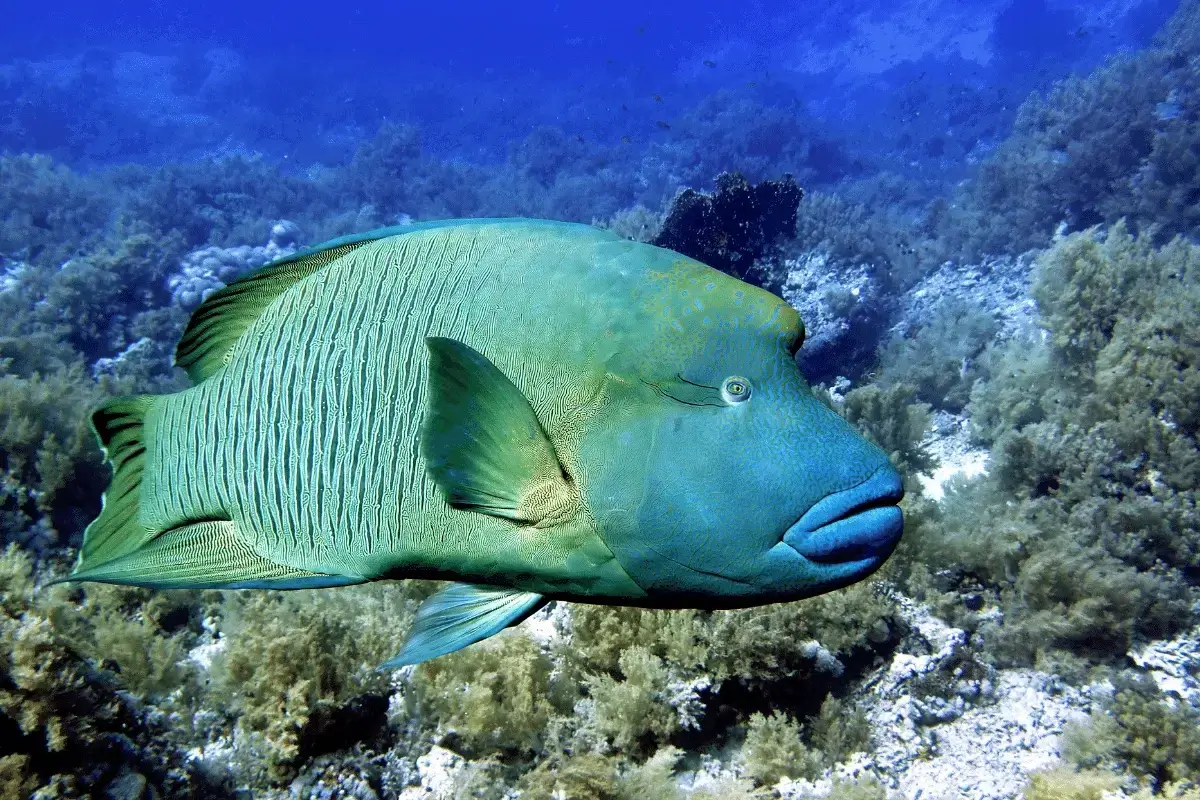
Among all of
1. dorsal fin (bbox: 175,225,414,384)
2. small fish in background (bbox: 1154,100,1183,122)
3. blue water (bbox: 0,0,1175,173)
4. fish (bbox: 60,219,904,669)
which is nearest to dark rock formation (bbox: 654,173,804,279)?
dorsal fin (bbox: 175,225,414,384)

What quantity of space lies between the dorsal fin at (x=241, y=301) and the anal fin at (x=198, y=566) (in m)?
0.39

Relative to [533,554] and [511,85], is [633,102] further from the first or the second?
[533,554]

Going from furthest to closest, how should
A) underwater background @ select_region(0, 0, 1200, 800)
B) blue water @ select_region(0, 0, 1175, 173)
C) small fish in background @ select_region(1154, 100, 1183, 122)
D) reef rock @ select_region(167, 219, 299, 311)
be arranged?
blue water @ select_region(0, 0, 1175, 173), small fish in background @ select_region(1154, 100, 1183, 122), reef rock @ select_region(167, 219, 299, 311), underwater background @ select_region(0, 0, 1200, 800)

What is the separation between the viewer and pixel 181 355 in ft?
5.17

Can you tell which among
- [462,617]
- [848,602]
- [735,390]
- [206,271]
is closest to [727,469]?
[735,390]

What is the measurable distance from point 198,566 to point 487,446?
83cm

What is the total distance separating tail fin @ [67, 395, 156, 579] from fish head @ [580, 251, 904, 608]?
121 centimetres

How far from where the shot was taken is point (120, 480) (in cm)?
161

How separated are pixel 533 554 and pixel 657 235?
31.1 feet

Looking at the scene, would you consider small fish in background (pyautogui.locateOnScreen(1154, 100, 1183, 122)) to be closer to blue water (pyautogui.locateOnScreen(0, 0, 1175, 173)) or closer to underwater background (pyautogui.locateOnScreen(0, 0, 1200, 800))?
underwater background (pyautogui.locateOnScreen(0, 0, 1200, 800))

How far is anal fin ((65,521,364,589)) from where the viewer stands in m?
1.37

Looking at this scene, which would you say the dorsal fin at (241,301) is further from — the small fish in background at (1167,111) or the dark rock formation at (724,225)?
the small fish in background at (1167,111)

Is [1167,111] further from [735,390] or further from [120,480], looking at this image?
[120,480]

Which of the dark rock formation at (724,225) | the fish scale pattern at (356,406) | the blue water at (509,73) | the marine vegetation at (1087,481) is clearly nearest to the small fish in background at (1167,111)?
the marine vegetation at (1087,481)
